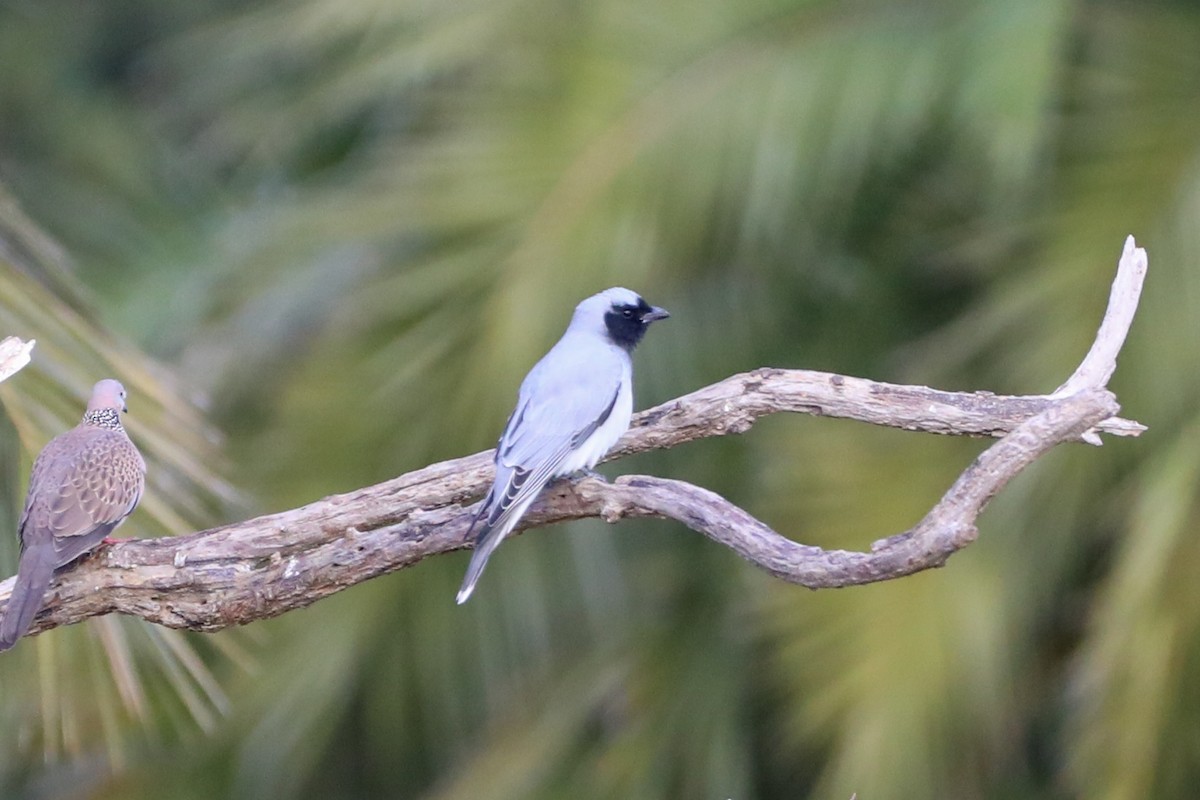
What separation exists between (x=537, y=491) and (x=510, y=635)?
222 centimetres

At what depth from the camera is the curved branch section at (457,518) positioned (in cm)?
299

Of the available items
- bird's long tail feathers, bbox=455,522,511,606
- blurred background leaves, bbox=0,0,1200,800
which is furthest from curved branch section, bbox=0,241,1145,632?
blurred background leaves, bbox=0,0,1200,800

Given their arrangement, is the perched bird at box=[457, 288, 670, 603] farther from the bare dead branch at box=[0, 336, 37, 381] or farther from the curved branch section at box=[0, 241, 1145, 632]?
the bare dead branch at box=[0, 336, 37, 381]

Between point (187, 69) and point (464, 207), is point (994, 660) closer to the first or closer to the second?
point (464, 207)

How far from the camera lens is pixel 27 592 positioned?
3184mm

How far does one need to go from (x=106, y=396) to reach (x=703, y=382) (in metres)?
2.54

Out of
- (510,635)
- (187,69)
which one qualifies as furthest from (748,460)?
(187,69)

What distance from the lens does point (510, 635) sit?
5.68 meters

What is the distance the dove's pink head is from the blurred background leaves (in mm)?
65

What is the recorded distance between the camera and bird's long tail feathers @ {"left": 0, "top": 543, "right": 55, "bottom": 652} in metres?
3.12

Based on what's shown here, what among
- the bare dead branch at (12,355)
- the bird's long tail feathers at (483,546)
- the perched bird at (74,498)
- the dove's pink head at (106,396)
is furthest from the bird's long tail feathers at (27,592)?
the bird's long tail feathers at (483,546)

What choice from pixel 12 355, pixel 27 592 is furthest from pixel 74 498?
pixel 12 355

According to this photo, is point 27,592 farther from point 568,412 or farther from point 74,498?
point 568,412

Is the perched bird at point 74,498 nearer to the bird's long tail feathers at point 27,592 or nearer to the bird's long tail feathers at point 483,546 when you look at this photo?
the bird's long tail feathers at point 27,592
